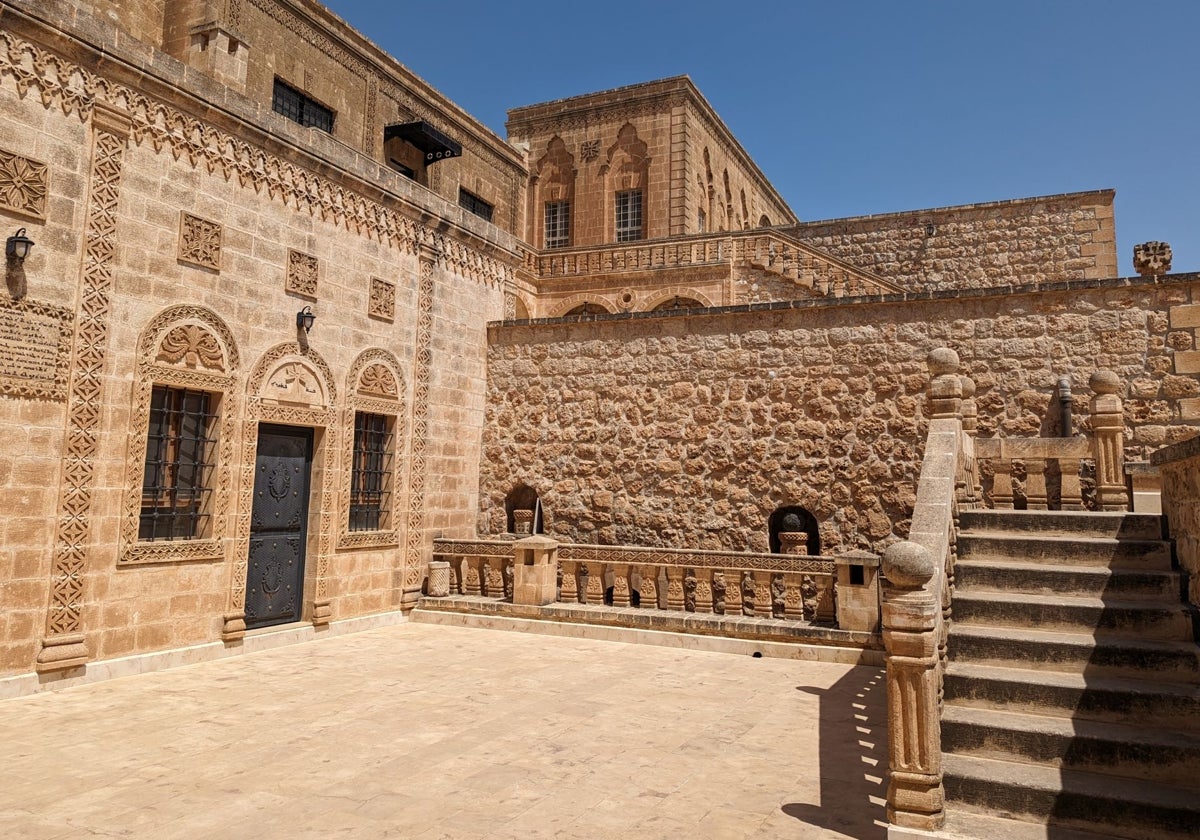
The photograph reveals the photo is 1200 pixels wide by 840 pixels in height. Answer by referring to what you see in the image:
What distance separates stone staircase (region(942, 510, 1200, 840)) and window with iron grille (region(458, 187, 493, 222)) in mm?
15375

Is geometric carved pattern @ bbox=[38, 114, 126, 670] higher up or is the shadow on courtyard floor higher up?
geometric carved pattern @ bbox=[38, 114, 126, 670]

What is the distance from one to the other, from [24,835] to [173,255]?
5443 mm

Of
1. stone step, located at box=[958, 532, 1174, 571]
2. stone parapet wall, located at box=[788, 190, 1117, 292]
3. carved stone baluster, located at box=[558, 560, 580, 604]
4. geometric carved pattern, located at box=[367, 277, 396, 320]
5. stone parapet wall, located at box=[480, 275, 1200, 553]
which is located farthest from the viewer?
stone parapet wall, located at box=[788, 190, 1117, 292]

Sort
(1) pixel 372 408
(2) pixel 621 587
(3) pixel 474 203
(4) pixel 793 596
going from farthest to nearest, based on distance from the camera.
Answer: (3) pixel 474 203
(1) pixel 372 408
(2) pixel 621 587
(4) pixel 793 596

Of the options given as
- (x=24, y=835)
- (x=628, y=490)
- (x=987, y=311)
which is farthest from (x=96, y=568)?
(x=987, y=311)

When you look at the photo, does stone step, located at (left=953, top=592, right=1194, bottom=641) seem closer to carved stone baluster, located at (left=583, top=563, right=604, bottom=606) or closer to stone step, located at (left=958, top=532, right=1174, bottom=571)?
stone step, located at (left=958, top=532, right=1174, bottom=571)

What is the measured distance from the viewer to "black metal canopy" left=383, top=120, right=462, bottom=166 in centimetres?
1595

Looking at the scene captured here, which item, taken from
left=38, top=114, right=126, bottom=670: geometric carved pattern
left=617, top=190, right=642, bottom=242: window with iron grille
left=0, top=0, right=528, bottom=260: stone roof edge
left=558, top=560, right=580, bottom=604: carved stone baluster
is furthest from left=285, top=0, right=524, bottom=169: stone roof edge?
left=558, top=560, right=580, bottom=604: carved stone baluster

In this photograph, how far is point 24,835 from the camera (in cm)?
364

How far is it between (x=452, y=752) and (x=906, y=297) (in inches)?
306

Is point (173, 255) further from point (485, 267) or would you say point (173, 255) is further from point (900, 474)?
point (900, 474)

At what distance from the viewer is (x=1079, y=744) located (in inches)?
153

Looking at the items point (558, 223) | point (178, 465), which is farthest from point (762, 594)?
point (558, 223)

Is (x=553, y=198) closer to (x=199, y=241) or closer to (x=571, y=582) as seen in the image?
(x=571, y=582)
